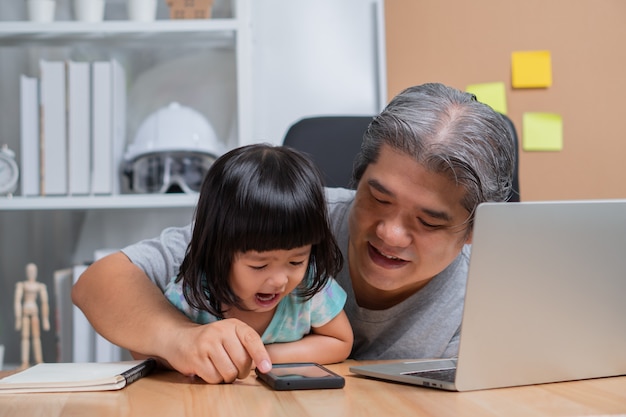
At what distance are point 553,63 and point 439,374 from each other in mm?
1603

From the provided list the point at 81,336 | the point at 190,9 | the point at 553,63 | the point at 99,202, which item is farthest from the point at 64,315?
the point at 553,63

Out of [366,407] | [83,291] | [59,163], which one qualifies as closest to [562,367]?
[366,407]

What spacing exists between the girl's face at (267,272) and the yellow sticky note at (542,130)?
140 cm

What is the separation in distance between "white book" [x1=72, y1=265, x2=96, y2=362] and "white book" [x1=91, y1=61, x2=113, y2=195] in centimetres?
22

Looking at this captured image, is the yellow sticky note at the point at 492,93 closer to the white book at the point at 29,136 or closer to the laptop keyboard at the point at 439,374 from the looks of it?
the white book at the point at 29,136

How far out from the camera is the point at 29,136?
1.88 meters

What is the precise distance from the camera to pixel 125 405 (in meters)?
0.75

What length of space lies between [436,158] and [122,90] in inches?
45.0

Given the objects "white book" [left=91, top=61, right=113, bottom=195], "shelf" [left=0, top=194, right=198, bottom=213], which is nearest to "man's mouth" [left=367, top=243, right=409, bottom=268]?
"shelf" [left=0, top=194, right=198, bottom=213]

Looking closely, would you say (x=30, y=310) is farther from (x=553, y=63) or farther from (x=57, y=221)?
(x=553, y=63)

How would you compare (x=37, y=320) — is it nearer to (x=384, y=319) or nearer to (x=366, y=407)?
(x=384, y=319)

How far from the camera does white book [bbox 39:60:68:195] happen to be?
1.87 metres

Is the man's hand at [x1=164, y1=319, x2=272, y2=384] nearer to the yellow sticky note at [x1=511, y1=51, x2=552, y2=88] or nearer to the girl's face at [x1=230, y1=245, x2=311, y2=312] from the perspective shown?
the girl's face at [x1=230, y1=245, x2=311, y2=312]

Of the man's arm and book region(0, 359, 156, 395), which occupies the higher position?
the man's arm
